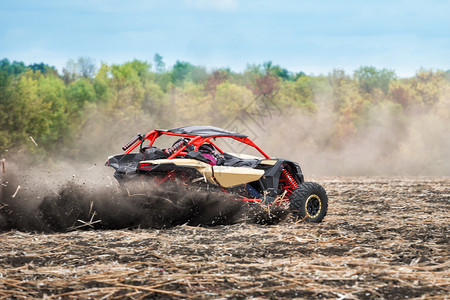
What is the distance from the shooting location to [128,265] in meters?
6.39

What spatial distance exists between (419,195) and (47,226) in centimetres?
980

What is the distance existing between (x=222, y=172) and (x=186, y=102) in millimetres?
43580

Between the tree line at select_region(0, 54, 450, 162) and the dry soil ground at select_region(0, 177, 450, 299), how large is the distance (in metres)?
33.7

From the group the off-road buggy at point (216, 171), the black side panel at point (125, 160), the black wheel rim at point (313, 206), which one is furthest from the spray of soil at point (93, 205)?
the black wheel rim at point (313, 206)

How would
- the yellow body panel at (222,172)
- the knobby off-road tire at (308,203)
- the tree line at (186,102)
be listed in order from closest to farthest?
1. the yellow body panel at (222,172)
2. the knobby off-road tire at (308,203)
3. the tree line at (186,102)

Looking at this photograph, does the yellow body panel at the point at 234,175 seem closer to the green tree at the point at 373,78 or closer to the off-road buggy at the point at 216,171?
the off-road buggy at the point at 216,171

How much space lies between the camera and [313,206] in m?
10.1

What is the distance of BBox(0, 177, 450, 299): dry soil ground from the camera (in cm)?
547

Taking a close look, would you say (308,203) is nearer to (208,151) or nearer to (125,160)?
(208,151)

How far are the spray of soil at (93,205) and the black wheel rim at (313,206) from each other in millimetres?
1418

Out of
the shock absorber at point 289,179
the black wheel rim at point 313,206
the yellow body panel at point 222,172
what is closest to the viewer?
the yellow body panel at point 222,172

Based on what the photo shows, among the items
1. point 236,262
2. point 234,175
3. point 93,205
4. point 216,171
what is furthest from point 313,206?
point 236,262

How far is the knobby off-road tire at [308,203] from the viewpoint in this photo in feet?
32.1

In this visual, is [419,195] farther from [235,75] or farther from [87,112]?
[235,75]
